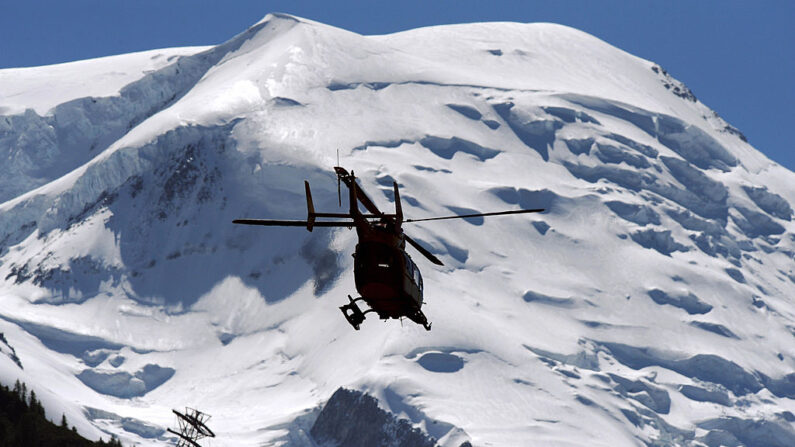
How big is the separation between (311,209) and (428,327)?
795cm

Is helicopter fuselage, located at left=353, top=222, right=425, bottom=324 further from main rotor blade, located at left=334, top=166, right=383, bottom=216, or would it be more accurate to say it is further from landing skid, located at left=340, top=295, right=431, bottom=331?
main rotor blade, located at left=334, top=166, right=383, bottom=216

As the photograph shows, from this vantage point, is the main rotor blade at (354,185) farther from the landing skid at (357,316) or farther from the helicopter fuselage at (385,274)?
the landing skid at (357,316)

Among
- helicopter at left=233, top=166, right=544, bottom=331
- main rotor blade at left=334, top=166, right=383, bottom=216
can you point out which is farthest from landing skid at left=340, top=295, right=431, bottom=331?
main rotor blade at left=334, top=166, right=383, bottom=216

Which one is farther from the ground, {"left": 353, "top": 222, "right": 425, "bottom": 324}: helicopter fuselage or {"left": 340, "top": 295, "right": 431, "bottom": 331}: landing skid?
{"left": 353, "top": 222, "right": 425, "bottom": 324}: helicopter fuselage

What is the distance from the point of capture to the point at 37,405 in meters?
174

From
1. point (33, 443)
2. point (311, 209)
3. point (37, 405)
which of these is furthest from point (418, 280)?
point (37, 405)

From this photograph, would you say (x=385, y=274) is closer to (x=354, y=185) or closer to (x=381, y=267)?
(x=381, y=267)

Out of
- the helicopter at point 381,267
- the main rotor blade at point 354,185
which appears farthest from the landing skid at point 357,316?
the main rotor blade at point 354,185

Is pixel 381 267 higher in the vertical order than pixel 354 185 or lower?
lower

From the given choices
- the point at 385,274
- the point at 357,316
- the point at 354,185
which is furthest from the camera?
the point at 357,316

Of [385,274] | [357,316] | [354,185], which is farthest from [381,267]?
[354,185]

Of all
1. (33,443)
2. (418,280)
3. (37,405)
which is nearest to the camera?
(418,280)

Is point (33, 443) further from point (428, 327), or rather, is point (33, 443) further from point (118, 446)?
point (428, 327)

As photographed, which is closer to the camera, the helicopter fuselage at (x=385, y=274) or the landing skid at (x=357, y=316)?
the landing skid at (x=357, y=316)
